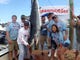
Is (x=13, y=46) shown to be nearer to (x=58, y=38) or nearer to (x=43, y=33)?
(x=43, y=33)

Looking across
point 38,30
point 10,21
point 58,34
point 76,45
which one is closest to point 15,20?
point 10,21

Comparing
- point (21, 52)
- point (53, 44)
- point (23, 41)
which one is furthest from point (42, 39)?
point (21, 52)

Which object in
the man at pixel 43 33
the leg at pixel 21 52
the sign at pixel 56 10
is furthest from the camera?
the leg at pixel 21 52

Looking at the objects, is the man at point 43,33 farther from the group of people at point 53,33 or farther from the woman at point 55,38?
the woman at point 55,38

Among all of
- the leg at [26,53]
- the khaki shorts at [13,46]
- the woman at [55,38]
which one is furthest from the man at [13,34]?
the woman at [55,38]

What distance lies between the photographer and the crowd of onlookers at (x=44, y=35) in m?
5.43

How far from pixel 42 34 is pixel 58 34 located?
0.93 ft

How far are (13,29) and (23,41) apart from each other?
0.29 meters

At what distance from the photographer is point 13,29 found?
5660 millimetres

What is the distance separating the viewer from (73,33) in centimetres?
537

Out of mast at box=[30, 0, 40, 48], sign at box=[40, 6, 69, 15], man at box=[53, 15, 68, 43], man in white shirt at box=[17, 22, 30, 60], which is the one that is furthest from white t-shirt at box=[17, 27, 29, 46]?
man at box=[53, 15, 68, 43]

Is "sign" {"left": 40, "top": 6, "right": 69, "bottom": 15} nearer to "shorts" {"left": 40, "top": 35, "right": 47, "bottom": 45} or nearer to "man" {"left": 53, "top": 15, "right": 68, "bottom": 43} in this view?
"man" {"left": 53, "top": 15, "right": 68, "bottom": 43}

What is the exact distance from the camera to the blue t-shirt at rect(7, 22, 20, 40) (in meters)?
5.64

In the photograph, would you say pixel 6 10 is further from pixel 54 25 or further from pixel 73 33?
pixel 73 33
